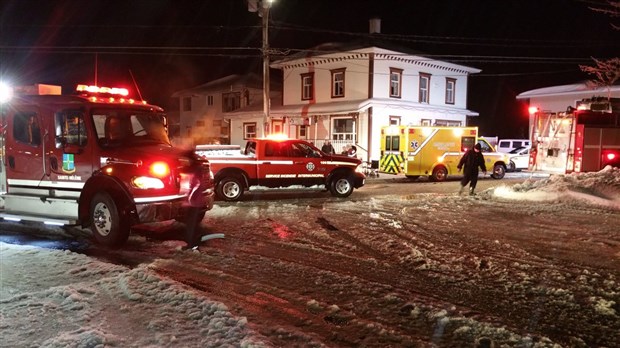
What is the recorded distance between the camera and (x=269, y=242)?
8578 millimetres

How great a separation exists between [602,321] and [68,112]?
8.22 metres

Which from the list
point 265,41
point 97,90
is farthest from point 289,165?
point 265,41

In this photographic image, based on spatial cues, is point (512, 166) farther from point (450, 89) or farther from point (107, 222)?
point (107, 222)

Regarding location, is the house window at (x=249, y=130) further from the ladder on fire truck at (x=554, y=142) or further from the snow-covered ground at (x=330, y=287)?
the snow-covered ground at (x=330, y=287)

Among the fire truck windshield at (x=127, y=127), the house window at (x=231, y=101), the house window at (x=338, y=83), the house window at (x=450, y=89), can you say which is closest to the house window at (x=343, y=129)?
the house window at (x=338, y=83)

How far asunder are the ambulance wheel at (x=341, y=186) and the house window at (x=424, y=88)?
18.4 metres

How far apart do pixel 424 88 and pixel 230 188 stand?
2126 centimetres

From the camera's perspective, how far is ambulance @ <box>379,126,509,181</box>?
2062cm

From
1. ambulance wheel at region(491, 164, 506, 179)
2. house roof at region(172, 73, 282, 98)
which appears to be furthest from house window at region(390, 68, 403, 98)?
house roof at region(172, 73, 282, 98)

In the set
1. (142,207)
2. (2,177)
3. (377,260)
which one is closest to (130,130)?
(142,207)

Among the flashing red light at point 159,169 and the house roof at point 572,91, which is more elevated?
the house roof at point 572,91

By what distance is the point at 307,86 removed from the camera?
33469 mm

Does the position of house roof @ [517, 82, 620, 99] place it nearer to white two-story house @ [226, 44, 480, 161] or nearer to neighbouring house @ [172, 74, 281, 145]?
white two-story house @ [226, 44, 480, 161]

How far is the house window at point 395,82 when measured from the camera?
3019 cm
